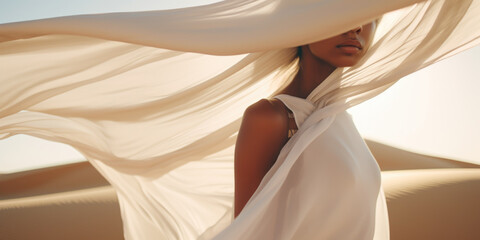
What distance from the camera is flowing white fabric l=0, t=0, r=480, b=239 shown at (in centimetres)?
133

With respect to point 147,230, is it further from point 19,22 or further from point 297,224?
point 19,22

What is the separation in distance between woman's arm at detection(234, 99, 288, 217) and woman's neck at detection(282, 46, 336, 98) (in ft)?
1.23

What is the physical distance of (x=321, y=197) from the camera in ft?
5.05

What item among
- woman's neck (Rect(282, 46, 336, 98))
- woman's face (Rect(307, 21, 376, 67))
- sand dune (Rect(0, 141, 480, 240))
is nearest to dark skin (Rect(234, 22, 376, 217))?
woman's face (Rect(307, 21, 376, 67))

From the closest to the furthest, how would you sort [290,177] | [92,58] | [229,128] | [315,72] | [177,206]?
1. [290,177]
2. [92,58]
3. [315,72]
4. [229,128]
5. [177,206]

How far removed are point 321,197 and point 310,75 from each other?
2.05ft

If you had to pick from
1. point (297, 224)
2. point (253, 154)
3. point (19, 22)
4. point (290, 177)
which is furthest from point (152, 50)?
point (297, 224)

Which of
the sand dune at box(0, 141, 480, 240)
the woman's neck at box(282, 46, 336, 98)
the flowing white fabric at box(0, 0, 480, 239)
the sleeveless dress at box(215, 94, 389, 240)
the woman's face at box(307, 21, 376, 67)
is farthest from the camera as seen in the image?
the sand dune at box(0, 141, 480, 240)

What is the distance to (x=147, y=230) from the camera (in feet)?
7.82

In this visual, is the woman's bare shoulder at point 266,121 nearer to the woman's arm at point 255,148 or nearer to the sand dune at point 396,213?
the woman's arm at point 255,148

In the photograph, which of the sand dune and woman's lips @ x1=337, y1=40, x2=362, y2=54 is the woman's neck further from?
the sand dune

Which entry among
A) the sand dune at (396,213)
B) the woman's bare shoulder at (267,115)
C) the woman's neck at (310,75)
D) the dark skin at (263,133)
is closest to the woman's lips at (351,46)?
the dark skin at (263,133)

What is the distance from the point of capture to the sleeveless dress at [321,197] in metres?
1.50

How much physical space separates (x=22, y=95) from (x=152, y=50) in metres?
0.61
